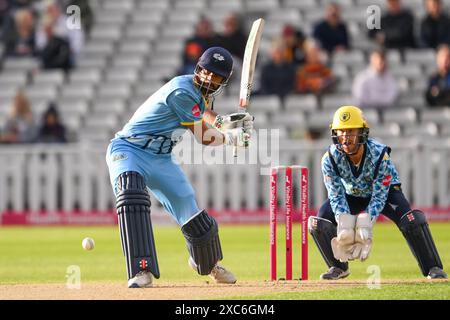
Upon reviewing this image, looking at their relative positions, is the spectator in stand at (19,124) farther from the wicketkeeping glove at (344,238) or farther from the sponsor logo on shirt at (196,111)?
the wicketkeeping glove at (344,238)

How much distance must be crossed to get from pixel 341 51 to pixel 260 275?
9863mm

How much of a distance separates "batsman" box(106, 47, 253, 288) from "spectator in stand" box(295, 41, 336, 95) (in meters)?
9.75

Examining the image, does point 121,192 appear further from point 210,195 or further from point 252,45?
point 210,195

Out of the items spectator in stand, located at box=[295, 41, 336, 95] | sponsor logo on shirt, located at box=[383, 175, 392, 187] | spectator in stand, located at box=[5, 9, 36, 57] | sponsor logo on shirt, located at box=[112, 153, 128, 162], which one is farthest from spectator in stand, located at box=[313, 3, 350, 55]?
sponsor logo on shirt, located at box=[112, 153, 128, 162]

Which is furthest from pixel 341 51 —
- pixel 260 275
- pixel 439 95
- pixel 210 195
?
pixel 260 275

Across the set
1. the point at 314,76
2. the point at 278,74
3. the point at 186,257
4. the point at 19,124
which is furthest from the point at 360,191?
the point at 19,124

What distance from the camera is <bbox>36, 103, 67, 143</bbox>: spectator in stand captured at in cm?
1966

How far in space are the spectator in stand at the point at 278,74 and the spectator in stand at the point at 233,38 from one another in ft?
1.96

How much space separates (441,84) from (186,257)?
6.94 metres

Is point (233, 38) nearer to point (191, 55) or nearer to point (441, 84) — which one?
point (191, 55)

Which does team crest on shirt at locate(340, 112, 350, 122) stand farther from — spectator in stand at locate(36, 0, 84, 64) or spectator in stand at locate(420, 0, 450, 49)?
spectator in stand at locate(36, 0, 84, 64)

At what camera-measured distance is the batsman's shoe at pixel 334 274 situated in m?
10.5

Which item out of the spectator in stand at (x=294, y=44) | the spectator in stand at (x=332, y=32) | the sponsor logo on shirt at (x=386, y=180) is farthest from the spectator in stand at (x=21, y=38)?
the sponsor logo on shirt at (x=386, y=180)

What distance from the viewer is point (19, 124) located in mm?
20391
